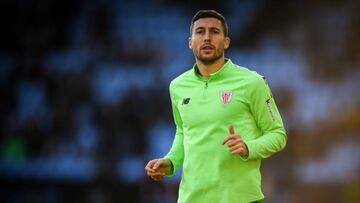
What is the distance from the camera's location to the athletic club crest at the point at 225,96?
10.8 ft

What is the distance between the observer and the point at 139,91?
28.3 feet

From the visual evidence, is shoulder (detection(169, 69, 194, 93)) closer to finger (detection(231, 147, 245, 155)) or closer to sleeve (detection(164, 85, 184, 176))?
sleeve (detection(164, 85, 184, 176))

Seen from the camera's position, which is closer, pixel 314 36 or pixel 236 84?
pixel 236 84

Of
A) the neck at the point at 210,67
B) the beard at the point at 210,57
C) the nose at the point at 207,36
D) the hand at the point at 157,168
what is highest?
the nose at the point at 207,36

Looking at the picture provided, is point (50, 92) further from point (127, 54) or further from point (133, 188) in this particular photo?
point (133, 188)

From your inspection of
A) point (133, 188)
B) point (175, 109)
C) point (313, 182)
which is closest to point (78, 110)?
point (133, 188)

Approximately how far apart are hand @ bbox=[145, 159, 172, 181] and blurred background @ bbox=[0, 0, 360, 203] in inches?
182

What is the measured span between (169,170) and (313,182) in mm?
4772

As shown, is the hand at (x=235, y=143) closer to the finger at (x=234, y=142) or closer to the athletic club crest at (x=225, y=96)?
the finger at (x=234, y=142)

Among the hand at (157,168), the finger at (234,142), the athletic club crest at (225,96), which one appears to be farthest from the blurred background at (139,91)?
the finger at (234,142)

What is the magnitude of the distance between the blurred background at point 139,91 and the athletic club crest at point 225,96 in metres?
4.75

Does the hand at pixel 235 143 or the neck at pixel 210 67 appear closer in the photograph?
the hand at pixel 235 143

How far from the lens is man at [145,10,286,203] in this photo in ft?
10.6

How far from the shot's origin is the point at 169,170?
3.47m
